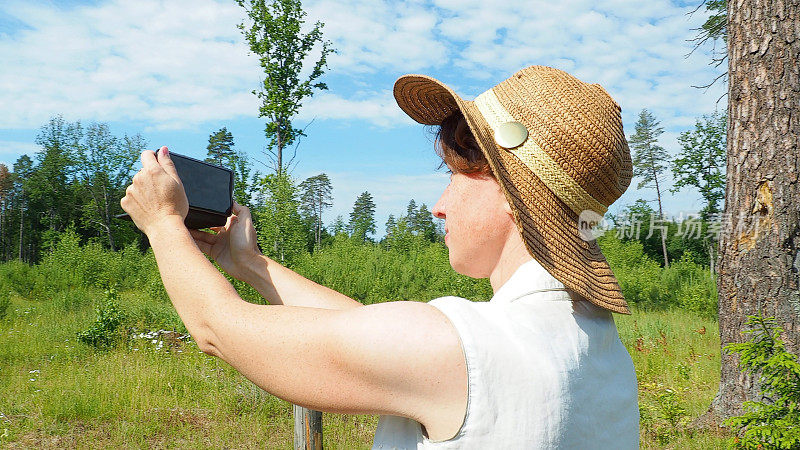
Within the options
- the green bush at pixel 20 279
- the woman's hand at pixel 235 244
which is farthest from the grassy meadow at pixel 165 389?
the green bush at pixel 20 279

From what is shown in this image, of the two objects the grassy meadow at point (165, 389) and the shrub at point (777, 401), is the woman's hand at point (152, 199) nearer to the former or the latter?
the shrub at point (777, 401)

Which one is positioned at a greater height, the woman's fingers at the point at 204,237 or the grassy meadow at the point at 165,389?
the woman's fingers at the point at 204,237

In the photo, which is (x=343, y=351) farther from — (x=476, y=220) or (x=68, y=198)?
(x=68, y=198)

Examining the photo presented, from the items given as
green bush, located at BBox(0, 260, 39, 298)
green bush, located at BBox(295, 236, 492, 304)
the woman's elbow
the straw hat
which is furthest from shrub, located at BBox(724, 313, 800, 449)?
green bush, located at BBox(0, 260, 39, 298)

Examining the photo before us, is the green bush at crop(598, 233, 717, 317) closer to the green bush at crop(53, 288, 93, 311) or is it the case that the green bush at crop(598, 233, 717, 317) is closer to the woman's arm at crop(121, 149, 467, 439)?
the green bush at crop(53, 288, 93, 311)

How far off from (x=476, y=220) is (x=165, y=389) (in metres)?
6.39

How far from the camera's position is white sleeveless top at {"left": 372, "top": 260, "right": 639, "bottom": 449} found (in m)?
0.93

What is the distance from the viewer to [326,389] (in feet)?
3.13

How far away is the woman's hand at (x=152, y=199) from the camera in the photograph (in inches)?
45.7

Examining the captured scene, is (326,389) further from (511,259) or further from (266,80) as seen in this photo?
(266,80)

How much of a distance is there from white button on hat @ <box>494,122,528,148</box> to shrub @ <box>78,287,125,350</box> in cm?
886

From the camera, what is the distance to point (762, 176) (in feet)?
14.7

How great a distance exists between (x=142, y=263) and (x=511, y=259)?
2338 centimetres

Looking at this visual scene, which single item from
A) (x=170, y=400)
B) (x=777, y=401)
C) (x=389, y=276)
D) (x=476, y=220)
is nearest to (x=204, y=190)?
(x=476, y=220)
